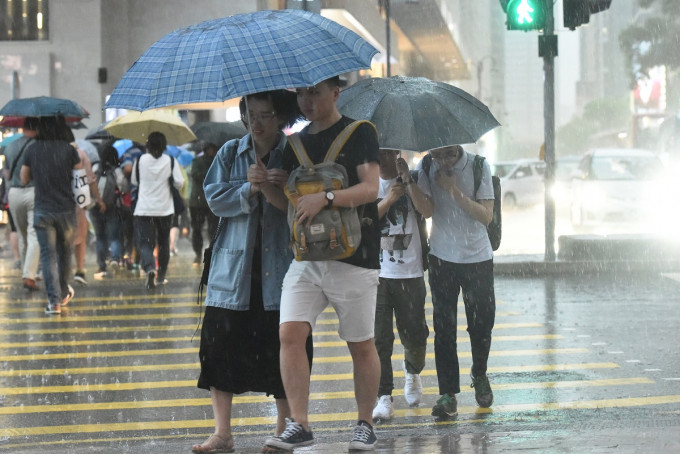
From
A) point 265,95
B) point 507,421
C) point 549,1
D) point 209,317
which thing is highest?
point 549,1

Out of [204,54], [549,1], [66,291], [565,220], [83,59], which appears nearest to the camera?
[204,54]

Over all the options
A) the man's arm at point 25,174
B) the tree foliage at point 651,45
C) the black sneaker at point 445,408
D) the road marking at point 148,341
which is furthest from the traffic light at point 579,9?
the tree foliage at point 651,45

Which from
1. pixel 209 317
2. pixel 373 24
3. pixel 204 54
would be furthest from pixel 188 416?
pixel 373 24

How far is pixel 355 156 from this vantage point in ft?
17.9

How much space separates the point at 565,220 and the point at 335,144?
24394mm

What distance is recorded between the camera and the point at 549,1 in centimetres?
1470

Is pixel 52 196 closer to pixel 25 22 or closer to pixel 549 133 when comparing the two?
pixel 549 133

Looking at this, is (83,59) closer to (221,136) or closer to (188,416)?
(221,136)

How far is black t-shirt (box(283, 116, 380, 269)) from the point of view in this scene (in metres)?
5.44

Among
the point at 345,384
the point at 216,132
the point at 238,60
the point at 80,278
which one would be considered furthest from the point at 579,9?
the point at 238,60

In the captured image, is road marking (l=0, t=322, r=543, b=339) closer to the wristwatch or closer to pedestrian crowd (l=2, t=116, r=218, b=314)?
pedestrian crowd (l=2, t=116, r=218, b=314)

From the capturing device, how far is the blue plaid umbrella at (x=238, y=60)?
501 centimetres

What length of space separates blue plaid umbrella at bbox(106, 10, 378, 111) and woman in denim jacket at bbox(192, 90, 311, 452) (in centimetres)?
38

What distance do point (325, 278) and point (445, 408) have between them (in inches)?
68.1
